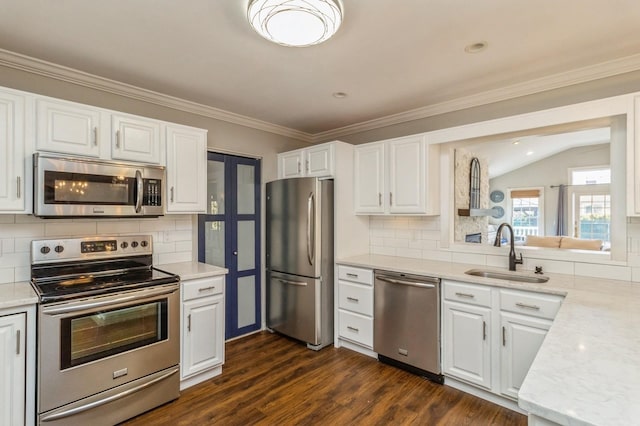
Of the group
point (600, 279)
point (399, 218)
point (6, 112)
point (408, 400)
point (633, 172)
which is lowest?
point (408, 400)

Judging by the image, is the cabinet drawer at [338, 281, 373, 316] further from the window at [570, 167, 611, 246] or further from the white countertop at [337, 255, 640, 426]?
the window at [570, 167, 611, 246]

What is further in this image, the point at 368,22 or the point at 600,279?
the point at 600,279

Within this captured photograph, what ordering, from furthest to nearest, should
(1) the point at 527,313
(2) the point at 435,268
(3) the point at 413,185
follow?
(3) the point at 413,185
(2) the point at 435,268
(1) the point at 527,313

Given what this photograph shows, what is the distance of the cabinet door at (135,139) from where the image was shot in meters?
2.46

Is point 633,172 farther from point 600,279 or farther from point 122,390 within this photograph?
point 122,390

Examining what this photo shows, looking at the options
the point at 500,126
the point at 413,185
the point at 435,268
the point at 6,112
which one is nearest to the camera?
the point at 6,112

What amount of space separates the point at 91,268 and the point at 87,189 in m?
0.63

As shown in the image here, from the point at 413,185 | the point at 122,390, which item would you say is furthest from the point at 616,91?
the point at 122,390

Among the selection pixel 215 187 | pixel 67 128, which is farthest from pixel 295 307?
pixel 67 128

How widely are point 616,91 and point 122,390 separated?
13.4 feet

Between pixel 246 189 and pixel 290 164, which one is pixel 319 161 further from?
pixel 246 189

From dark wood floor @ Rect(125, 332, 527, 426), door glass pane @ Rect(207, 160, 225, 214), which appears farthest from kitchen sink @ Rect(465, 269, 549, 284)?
door glass pane @ Rect(207, 160, 225, 214)

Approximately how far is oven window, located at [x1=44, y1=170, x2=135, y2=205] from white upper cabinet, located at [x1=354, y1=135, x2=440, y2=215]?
2196 mm

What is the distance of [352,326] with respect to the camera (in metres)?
3.27
